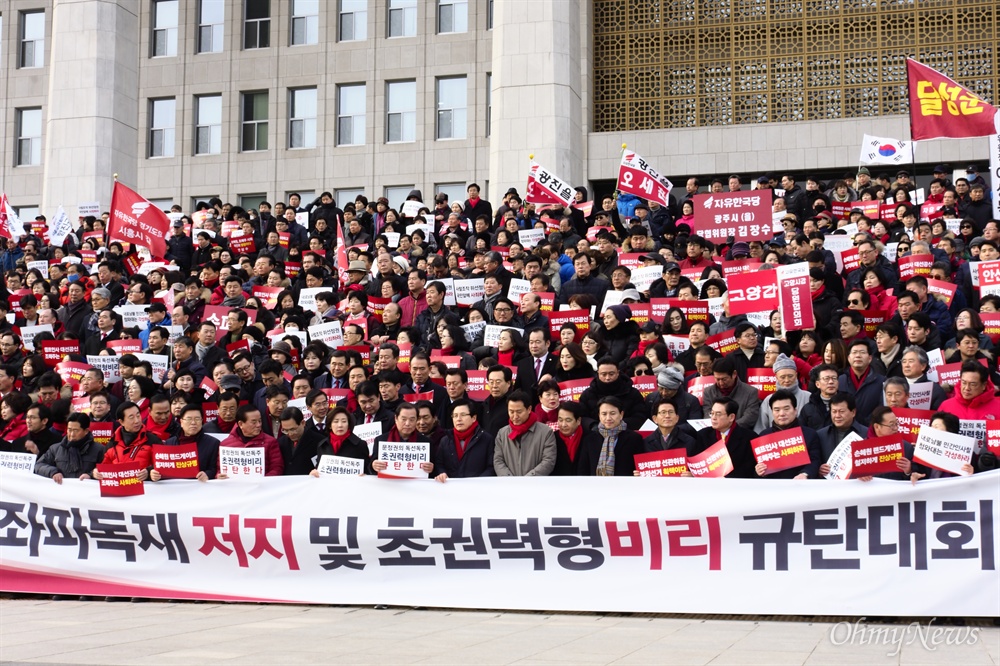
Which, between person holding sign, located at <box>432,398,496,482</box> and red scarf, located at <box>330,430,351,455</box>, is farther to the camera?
red scarf, located at <box>330,430,351,455</box>

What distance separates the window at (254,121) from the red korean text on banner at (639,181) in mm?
19334

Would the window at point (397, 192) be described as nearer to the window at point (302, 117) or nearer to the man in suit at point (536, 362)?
the window at point (302, 117)

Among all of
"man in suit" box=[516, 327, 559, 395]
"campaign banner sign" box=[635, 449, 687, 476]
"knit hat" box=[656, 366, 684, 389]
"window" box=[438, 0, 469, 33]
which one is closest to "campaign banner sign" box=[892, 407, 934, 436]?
"campaign banner sign" box=[635, 449, 687, 476]

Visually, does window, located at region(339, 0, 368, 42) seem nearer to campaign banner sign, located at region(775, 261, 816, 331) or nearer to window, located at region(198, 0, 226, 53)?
window, located at region(198, 0, 226, 53)

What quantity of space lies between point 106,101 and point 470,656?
27.6 metres

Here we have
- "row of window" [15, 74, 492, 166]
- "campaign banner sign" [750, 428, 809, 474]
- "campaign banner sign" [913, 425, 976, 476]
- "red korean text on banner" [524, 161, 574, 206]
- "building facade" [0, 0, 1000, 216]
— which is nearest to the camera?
"campaign banner sign" [913, 425, 976, 476]

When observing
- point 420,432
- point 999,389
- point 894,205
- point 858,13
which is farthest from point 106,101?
point 999,389

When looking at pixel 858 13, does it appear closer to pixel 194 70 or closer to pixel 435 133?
pixel 435 133

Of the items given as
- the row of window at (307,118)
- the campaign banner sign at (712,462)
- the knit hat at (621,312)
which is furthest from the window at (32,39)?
the campaign banner sign at (712,462)

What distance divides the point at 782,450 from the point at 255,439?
4550 millimetres

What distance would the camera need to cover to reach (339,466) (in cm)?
1033

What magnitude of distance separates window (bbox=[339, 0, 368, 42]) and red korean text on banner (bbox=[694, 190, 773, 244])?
21.3 meters

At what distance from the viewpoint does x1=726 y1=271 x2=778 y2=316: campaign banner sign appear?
13281mm

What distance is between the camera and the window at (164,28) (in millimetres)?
38562
